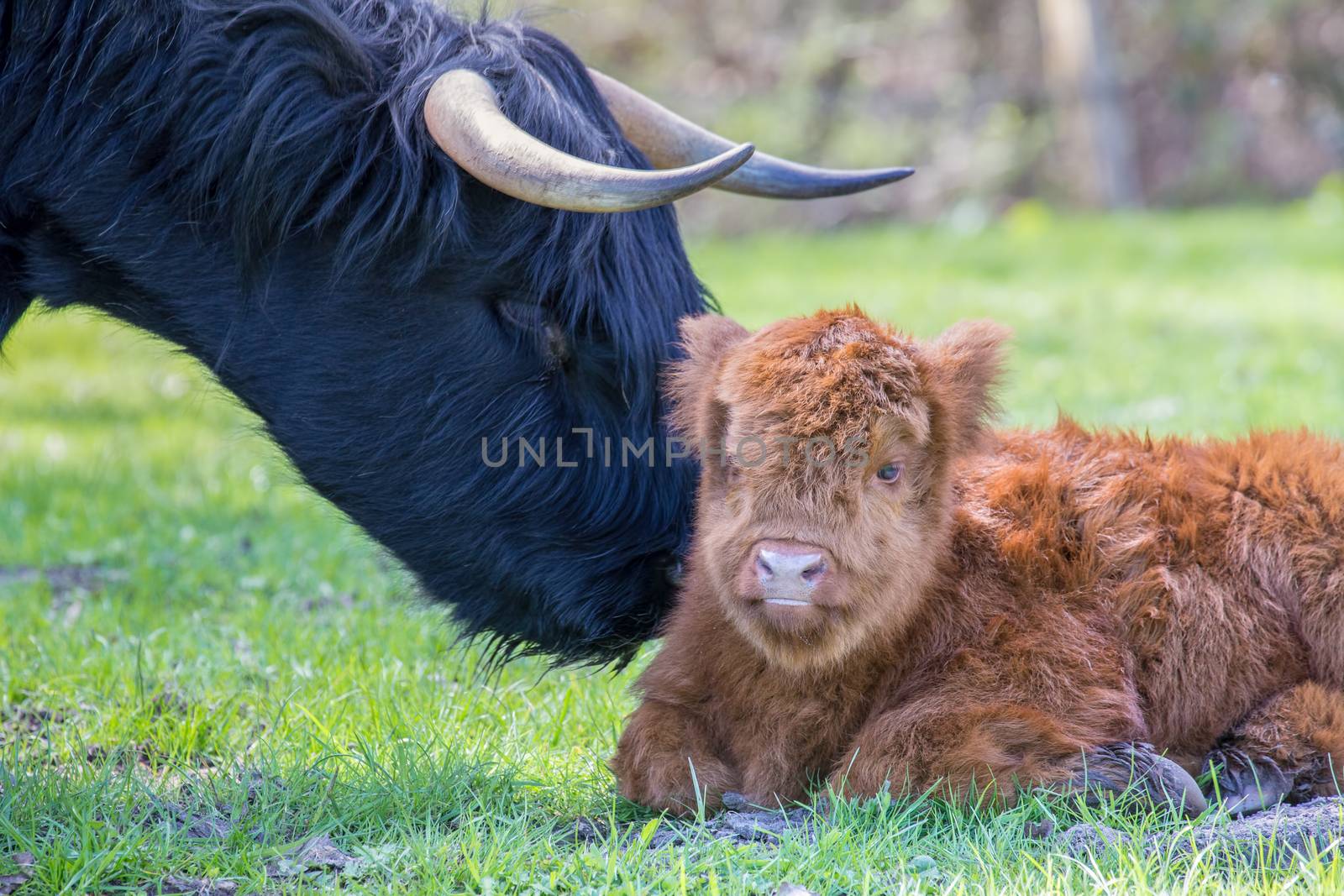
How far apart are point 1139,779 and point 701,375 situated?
132 cm

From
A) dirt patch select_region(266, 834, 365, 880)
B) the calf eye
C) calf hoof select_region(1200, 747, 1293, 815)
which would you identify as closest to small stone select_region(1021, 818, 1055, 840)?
calf hoof select_region(1200, 747, 1293, 815)

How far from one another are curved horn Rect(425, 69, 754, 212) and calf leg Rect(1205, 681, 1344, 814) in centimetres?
175

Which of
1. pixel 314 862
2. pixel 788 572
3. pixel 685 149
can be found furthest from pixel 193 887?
pixel 685 149

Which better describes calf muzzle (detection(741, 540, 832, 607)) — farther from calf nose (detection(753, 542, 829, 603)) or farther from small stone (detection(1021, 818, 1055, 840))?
small stone (detection(1021, 818, 1055, 840))

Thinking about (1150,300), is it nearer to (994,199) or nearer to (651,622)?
(651,622)

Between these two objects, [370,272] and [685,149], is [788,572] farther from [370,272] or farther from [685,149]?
[685,149]

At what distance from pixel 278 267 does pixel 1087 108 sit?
15.1 meters

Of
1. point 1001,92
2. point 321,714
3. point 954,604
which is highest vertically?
point 1001,92

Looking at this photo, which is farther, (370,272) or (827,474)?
(370,272)

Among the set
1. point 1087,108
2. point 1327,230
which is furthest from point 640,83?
point 1327,230

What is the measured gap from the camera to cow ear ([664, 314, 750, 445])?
3.16 metres

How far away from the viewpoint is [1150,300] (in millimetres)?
10555

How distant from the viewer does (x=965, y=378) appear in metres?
3.19

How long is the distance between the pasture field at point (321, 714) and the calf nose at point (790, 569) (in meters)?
0.51
